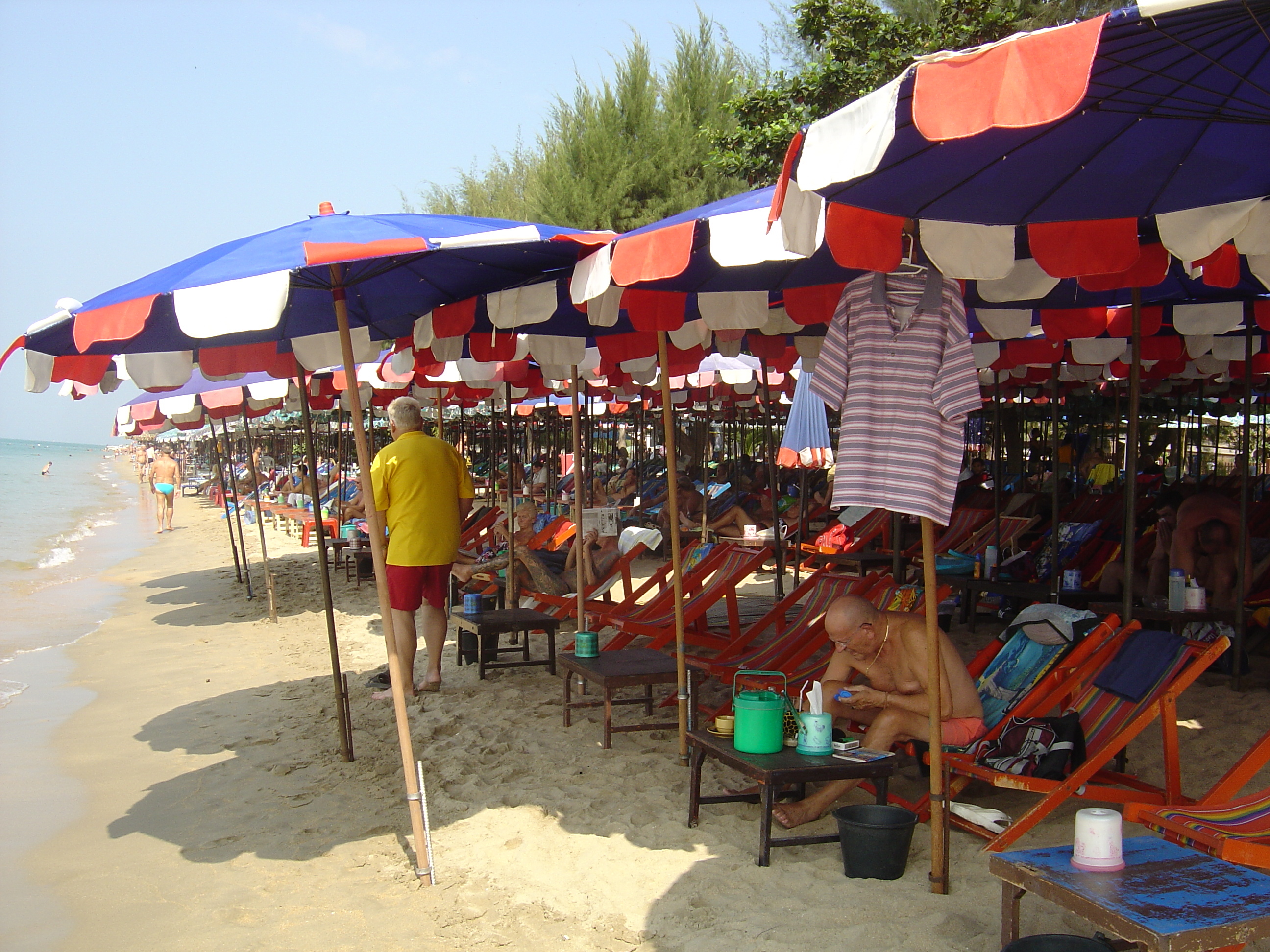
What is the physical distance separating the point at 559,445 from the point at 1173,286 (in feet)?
56.5

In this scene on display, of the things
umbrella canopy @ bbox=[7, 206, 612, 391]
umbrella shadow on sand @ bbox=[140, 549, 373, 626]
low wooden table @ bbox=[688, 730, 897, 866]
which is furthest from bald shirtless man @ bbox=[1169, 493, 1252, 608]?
umbrella shadow on sand @ bbox=[140, 549, 373, 626]

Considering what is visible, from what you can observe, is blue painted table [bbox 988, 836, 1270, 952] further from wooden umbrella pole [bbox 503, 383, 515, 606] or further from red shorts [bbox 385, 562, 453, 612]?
wooden umbrella pole [bbox 503, 383, 515, 606]

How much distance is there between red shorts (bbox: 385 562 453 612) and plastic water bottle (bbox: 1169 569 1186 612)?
3.97m

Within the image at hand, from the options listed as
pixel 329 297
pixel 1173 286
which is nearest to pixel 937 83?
pixel 329 297

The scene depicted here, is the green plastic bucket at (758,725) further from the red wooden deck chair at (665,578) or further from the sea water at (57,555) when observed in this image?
the sea water at (57,555)

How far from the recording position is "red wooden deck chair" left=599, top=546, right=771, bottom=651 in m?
5.83

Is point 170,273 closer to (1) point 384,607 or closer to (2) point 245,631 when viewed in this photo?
(1) point 384,607

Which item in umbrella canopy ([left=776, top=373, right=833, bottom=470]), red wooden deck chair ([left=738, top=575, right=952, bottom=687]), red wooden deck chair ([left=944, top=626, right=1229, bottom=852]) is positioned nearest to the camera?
red wooden deck chair ([left=944, top=626, right=1229, bottom=852])

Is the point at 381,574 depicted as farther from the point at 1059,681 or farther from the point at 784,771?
the point at 1059,681

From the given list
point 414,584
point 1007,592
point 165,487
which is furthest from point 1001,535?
point 165,487

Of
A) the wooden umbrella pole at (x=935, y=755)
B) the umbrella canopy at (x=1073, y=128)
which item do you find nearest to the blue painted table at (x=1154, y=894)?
the wooden umbrella pole at (x=935, y=755)

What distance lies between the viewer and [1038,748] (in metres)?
3.44

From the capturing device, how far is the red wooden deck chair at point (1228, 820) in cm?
252

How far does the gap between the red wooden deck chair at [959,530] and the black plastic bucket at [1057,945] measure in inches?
241
